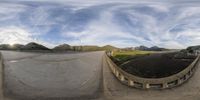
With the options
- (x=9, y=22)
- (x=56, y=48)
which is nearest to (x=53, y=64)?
(x=56, y=48)

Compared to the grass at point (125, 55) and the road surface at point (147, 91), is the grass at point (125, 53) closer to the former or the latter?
the grass at point (125, 55)

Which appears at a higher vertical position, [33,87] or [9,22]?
[9,22]

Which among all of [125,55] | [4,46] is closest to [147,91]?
[125,55]

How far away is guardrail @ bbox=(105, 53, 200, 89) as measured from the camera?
7.54 meters

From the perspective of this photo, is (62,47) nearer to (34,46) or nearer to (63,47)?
(63,47)

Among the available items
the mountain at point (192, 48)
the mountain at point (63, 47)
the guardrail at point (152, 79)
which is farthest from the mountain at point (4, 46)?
the mountain at point (192, 48)

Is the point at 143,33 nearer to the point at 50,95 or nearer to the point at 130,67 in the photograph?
the point at 130,67

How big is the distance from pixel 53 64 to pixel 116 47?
2.28 ft

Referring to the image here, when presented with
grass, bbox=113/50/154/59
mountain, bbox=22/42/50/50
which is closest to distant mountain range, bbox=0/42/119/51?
mountain, bbox=22/42/50/50

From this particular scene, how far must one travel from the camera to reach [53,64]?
7348mm

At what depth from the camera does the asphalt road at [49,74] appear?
290 inches

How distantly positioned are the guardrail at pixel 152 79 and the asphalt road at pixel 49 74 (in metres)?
0.19

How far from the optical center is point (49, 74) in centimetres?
734

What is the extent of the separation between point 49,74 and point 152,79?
3.71 feet
